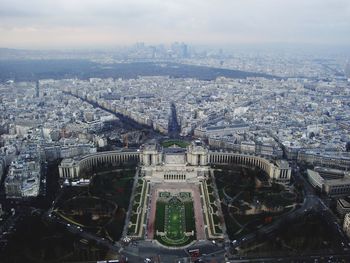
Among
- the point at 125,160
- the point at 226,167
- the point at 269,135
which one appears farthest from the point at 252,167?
the point at 125,160

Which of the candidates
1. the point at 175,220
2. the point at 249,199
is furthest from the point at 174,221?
Result: the point at 249,199

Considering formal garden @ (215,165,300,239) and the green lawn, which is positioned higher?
formal garden @ (215,165,300,239)

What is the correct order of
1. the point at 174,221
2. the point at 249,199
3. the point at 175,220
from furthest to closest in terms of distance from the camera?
the point at 249,199 → the point at 175,220 → the point at 174,221

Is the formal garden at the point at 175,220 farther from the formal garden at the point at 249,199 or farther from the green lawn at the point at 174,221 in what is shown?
the formal garden at the point at 249,199

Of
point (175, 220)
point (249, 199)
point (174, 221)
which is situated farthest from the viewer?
point (249, 199)

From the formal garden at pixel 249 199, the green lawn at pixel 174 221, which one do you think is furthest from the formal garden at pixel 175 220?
the formal garden at pixel 249 199

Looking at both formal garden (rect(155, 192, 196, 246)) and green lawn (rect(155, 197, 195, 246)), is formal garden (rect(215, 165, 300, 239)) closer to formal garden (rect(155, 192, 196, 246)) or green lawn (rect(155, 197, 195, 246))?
formal garden (rect(155, 192, 196, 246))

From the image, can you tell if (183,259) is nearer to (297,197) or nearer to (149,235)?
(149,235)

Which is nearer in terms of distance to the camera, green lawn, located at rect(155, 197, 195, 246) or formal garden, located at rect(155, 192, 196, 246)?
green lawn, located at rect(155, 197, 195, 246)

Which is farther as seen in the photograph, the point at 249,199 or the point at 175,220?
the point at 249,199

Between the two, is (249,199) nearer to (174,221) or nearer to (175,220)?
(175,220)

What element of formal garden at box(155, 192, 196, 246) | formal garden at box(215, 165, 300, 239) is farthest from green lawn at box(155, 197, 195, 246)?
formal garden at box(215, 165, 300, 239)
